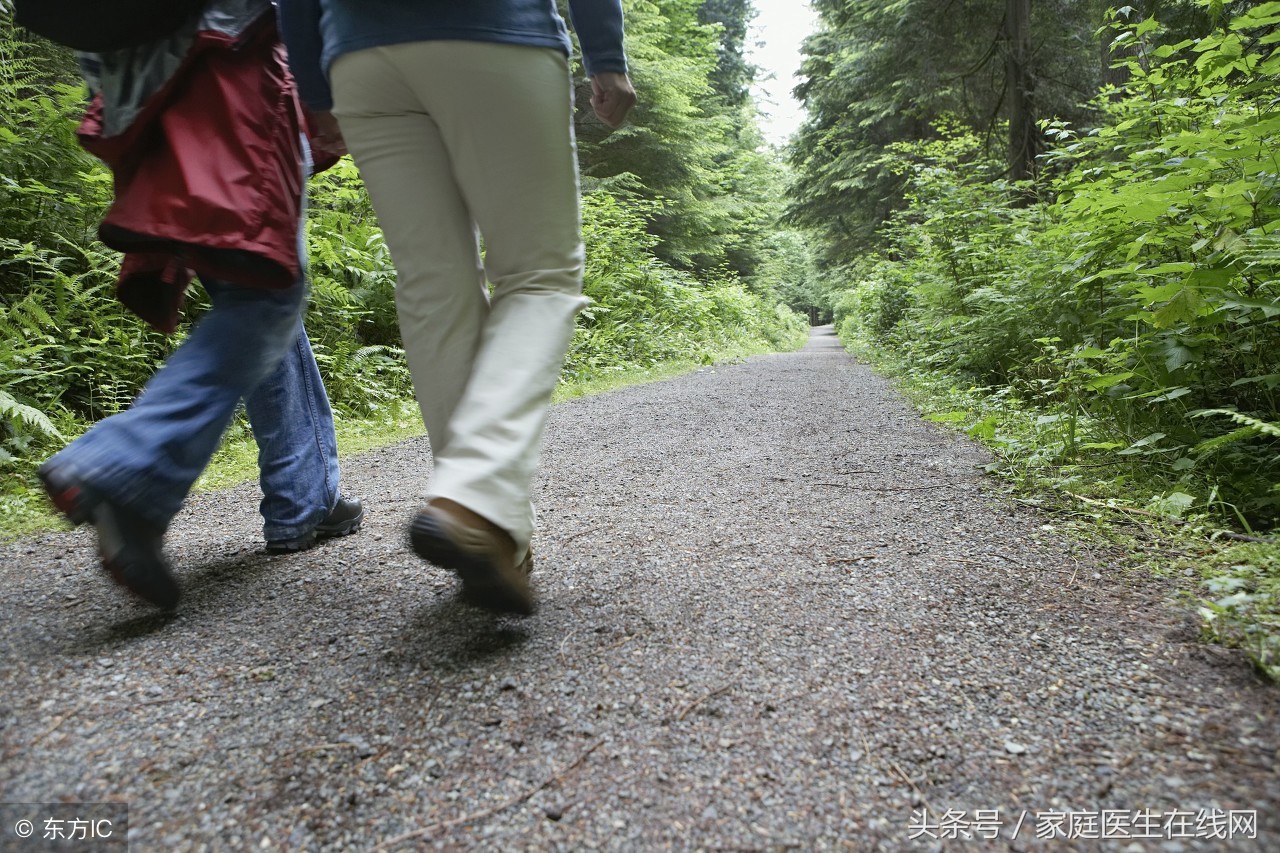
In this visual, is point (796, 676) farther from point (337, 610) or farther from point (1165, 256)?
point (1165, 256)

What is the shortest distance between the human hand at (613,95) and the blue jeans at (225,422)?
0.85 meters

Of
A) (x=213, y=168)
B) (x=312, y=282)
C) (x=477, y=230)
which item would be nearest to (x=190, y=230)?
(x=213, y=168)

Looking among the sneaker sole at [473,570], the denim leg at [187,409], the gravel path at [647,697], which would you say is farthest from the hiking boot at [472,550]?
the denim leg at [187,409]

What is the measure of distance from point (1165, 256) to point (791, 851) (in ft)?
11.4

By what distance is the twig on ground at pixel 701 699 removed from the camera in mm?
1213

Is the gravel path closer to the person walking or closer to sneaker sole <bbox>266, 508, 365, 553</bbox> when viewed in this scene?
sneaker sole <bbox>266, 508, 365, 553</bbox>

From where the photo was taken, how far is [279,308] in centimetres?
166

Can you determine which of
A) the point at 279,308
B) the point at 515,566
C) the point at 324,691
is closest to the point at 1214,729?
the point at 515,566

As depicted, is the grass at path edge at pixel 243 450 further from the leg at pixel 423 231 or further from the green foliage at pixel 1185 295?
the green foliage at pixel 1185 295

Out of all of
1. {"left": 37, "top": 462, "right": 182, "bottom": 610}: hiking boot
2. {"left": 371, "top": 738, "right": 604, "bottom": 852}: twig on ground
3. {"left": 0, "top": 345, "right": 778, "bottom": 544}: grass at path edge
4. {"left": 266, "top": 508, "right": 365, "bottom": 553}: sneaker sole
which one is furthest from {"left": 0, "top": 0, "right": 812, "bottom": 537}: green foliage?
{"left": 371, "top": 738, "right": 604, "bottom": 852}: twig on ground

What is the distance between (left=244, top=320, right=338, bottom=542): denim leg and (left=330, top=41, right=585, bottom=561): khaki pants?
676 millimetres

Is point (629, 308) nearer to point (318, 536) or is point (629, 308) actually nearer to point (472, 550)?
point (318, 536)

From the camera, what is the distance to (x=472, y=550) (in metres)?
1.25

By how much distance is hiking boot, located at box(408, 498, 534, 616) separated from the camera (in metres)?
1.22
